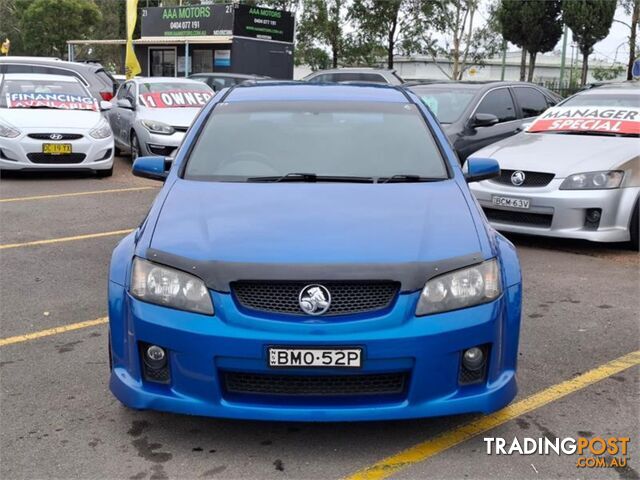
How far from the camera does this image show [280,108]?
4.65 metres

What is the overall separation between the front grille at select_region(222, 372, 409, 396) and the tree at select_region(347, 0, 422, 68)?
26929mm

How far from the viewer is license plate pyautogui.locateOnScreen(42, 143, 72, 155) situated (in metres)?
10.9

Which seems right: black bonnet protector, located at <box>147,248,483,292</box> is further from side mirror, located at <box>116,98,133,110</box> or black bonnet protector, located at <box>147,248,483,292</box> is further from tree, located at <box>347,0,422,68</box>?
tree, located at <box>347,0,422,68</box>

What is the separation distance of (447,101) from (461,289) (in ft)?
26.6

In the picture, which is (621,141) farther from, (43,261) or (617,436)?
(43,261)

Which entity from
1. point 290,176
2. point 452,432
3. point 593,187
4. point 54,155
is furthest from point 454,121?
point 452,432

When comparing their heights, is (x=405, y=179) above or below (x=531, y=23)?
below

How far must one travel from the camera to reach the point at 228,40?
2983 centimetres

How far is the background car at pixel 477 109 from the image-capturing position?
33.8 feet

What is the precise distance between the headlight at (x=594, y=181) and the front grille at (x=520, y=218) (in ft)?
1.16

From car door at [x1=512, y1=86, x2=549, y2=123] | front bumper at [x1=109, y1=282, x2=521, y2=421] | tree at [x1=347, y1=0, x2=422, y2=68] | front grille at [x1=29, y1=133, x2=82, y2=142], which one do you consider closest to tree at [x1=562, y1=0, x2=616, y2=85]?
tree at [x1=347, y1=0, x2=422, y2=68]

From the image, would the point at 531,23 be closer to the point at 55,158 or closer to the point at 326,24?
the point at 326,24

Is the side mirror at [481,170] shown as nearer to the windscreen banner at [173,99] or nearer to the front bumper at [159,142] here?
the front bumper at [159,142]

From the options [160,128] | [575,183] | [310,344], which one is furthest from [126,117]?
[310,344]
